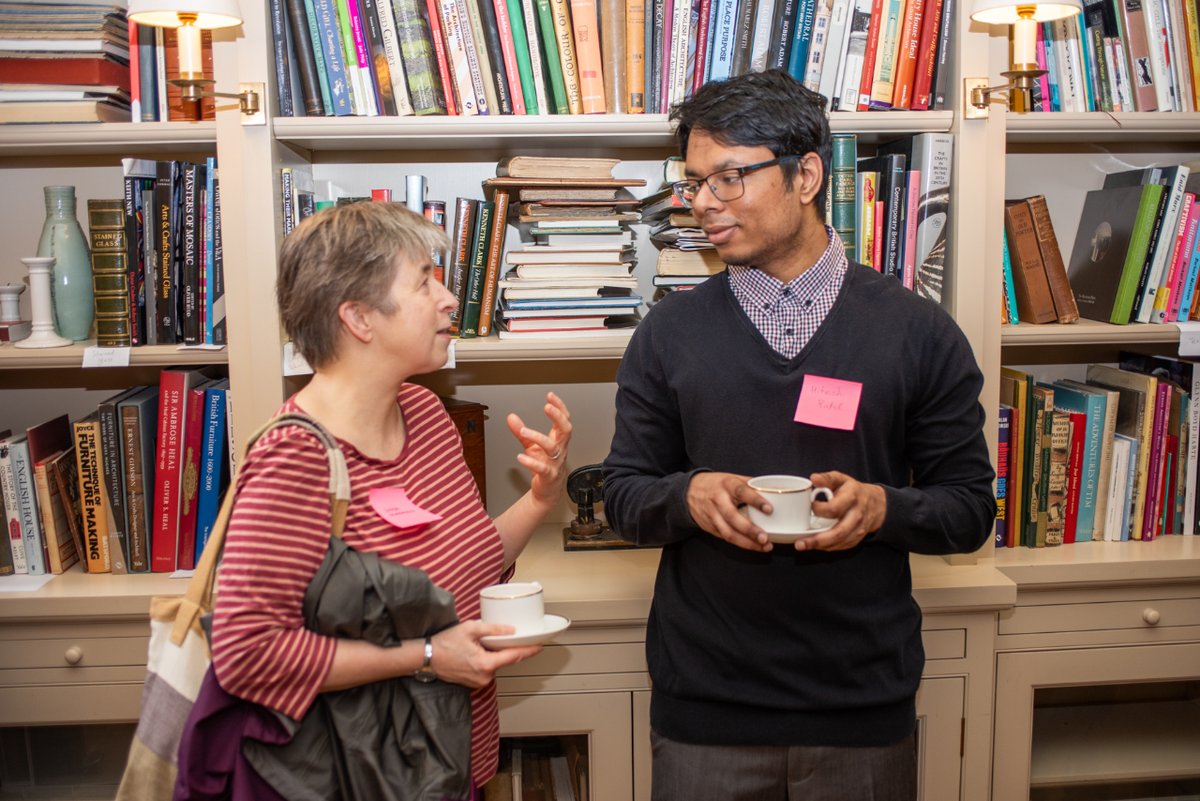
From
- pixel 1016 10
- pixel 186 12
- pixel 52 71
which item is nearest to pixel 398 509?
pixel 186 12

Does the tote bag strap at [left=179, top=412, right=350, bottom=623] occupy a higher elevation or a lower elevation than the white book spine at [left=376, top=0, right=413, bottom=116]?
lower

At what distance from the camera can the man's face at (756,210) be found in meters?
1.52

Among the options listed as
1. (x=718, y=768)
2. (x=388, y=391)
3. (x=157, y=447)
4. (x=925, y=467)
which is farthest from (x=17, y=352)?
(x=925, y=467)

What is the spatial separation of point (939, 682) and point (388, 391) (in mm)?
1263

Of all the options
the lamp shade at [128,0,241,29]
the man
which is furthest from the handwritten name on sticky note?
the lamp shade at [128,0,241,29]

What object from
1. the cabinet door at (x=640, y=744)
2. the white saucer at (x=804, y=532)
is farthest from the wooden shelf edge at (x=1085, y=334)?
the cabinet door at (x=640, y=744)

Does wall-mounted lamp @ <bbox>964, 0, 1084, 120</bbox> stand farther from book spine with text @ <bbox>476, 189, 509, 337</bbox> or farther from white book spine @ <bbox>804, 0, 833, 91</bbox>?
book spine with text @ <bbox>476, 189, 509, 337</bbox>

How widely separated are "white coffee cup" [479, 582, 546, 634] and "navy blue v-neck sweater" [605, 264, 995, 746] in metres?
0.28

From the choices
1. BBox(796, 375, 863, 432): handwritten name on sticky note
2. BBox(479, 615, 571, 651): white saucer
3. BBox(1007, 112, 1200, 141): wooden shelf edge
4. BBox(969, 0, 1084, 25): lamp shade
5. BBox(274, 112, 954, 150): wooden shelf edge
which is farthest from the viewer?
BBox(1007, 112, 1200, 141): wooden shelf edge

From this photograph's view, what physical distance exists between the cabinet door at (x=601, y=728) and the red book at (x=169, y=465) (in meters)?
0.76

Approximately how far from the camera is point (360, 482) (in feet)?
4.17

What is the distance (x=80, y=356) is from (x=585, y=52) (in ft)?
3.67

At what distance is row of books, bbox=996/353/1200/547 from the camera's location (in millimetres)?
2164

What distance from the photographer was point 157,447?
2.06 metres
